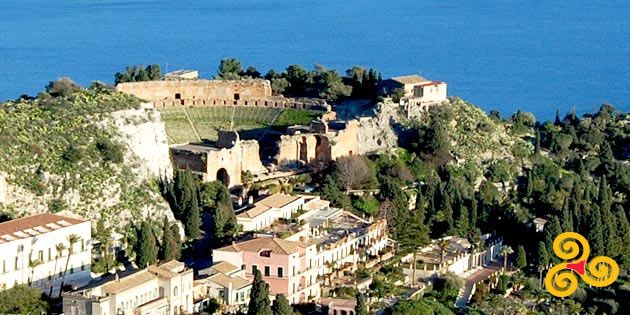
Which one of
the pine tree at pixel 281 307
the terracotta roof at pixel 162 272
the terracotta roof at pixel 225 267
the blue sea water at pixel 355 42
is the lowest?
the pine tree at pixel 281 307

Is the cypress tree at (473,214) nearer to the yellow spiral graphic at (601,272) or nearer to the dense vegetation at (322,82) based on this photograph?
the yellow spiral graphic at (601,272)

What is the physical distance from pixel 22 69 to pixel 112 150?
4883 cm

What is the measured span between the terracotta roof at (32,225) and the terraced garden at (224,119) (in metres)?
15.2

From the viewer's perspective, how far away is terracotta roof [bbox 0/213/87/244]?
136ft

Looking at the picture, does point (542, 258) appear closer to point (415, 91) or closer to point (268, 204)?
point (268, 204)

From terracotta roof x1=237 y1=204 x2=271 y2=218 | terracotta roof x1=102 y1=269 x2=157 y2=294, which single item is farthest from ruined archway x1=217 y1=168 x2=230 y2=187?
terracotta roof x1=102 y1=269 x2=157 y2=294

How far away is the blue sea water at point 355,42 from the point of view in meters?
97.4

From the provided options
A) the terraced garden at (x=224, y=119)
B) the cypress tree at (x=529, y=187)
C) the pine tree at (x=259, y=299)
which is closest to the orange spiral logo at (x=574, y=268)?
the cypress tree at (x=529, y=187)

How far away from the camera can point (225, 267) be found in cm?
4394

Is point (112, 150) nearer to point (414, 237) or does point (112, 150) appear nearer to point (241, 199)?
point (241, 199)

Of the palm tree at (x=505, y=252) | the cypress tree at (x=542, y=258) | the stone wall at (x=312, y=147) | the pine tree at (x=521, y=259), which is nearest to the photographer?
the cypress tree at (x=542, y=258)

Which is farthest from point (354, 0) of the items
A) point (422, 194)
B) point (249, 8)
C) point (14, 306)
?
point (14, 306)

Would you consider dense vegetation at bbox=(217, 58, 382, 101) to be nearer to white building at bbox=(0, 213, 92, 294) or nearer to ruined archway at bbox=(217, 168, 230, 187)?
ruined archway at bbox=(217, 168, 230, 187)

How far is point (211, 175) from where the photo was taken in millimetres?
53750
